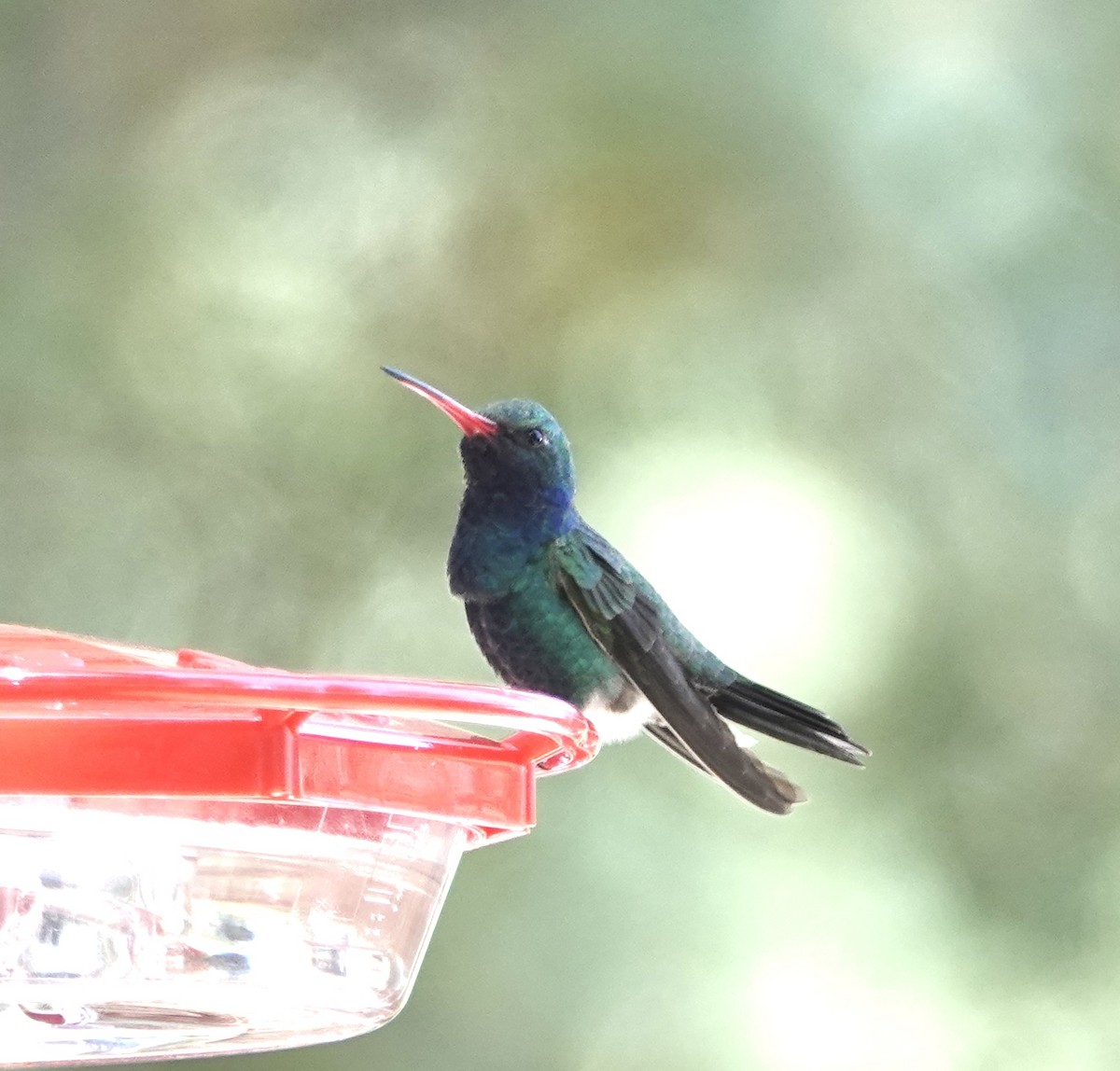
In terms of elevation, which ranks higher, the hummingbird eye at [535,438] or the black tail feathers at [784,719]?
the hummingbird eye at [535,438]

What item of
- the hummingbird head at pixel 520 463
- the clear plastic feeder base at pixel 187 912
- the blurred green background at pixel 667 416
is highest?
the blurred green background at pixel 667 416

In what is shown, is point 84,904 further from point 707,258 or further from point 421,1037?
point 707,258

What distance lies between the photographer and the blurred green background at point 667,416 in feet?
11.2

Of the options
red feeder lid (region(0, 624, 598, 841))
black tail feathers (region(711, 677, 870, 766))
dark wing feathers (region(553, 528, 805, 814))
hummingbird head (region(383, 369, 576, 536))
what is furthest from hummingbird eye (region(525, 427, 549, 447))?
red feeder lid (region(0, 624, 598, 841))

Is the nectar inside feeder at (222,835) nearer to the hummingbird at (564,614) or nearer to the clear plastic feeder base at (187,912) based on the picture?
the clear plastic feeder base at (187,912)

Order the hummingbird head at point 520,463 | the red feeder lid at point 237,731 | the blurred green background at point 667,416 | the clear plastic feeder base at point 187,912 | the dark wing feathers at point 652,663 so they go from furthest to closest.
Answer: the blurred green background at point 667,416
the hummingbird head at point 520,463
the dark wing feathers at point 652,663
the clear plastic feeder base at point 187,912
the red feeder lid at point 237,731

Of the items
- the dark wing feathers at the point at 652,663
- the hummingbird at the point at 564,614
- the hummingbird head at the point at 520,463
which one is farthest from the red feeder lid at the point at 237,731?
the hummingbird head at the point at 520,463

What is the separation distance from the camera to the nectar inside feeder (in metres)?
1.09

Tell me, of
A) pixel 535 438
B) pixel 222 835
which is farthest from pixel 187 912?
pixel 535 438

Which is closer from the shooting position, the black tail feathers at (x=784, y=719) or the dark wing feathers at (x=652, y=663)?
the dark wing feathers at (x=652, y=663)

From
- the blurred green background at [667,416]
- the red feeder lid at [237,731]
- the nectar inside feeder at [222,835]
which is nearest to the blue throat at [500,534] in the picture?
the nectar inside feeder at [222,835]

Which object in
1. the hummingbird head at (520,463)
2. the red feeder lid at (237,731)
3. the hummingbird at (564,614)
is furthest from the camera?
the hummingbird head at (520,463)

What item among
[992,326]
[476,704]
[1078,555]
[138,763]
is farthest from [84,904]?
[992,326]

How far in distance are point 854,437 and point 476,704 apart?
2793 millimetres
